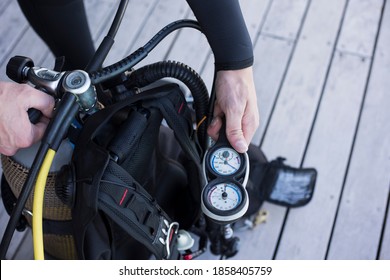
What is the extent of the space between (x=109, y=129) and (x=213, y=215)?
0.87 ft

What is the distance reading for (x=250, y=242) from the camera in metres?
1.31

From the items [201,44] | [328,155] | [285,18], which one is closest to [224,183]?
[328,155]

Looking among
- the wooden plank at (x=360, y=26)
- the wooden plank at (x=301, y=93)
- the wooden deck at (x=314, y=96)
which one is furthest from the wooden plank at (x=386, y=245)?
the wooden plank at (x=360, y=26)

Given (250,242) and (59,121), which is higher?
(59,121)

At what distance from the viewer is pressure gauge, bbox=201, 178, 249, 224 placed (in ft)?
2.60

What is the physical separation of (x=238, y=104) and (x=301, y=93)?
2.44 ft

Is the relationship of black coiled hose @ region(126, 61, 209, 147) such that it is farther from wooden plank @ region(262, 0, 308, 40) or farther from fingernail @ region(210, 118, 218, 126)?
wooden plank @ region(262, 0, 308, 40)

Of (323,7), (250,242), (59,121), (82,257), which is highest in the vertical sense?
(59,121)

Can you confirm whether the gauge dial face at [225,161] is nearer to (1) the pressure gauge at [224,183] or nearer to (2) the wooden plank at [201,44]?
(1) the pressure gauge at [224,183]

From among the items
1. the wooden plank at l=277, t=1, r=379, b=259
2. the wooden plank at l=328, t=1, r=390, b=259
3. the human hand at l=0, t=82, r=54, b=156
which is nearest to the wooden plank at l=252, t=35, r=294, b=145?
the wooden plank at l=277, t=1, r=379, b=259
